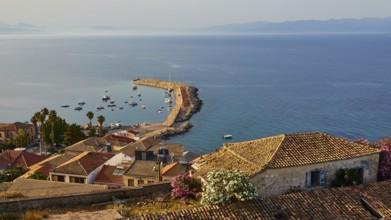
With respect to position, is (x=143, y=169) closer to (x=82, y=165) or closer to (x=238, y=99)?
(x=82, y=165)

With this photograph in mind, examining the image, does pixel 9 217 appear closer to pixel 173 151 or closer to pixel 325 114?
pixel 173 151

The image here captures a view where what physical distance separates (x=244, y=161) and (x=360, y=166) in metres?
6.02

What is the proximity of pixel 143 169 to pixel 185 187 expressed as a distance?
713 inches

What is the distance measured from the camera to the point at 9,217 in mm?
16250

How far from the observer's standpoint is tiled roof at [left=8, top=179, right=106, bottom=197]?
26789 mm

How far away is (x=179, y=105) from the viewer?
112 meters

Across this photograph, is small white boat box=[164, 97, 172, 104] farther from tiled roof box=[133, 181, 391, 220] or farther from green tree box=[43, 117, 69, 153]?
tiled roof box=[133, 181, 391, 220]

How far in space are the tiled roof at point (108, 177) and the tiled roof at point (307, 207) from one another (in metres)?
22.1

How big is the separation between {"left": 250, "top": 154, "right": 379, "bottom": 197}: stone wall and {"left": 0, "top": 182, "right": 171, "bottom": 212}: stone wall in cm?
492

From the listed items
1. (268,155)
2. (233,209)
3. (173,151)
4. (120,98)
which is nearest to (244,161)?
(268,155)

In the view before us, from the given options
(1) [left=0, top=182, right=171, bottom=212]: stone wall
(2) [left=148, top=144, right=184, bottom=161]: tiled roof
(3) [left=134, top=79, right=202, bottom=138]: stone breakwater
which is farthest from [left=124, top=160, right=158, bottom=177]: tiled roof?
(3) [left=134, top=79, right=202, bottom=138]: stone breakwater

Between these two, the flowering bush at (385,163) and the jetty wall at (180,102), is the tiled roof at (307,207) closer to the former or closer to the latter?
the flowering bush at (385,163)

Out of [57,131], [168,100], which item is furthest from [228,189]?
[168,100]

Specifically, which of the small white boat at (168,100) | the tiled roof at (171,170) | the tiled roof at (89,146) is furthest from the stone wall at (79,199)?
the small white boat at (168,100)
